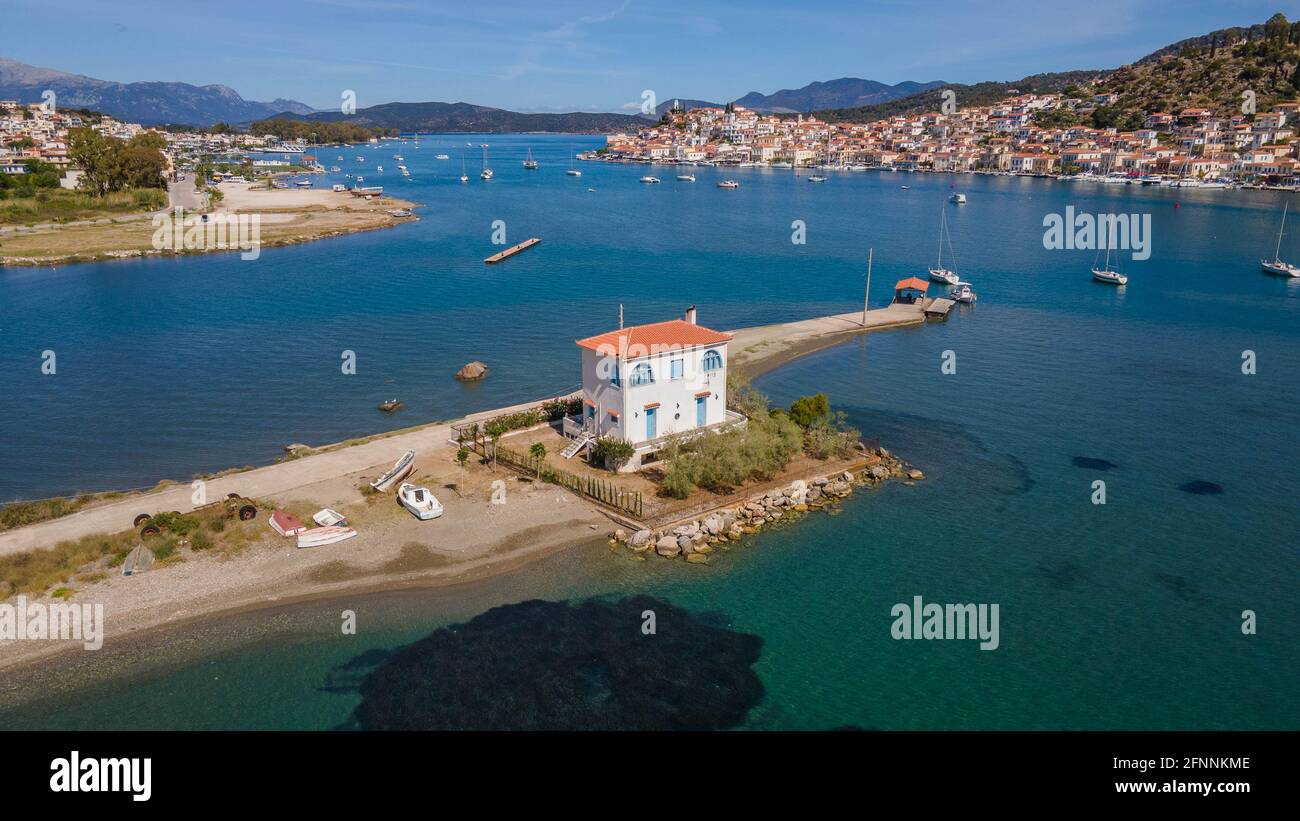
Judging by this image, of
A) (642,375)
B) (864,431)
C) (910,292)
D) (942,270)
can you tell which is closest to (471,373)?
(642,375)

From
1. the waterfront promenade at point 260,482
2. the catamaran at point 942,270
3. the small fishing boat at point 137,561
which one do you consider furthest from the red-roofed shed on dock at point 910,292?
the small fishing boat at point 137,561

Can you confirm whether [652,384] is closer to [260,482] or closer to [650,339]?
[650,339]

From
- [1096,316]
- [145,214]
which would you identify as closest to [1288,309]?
[1096,316]

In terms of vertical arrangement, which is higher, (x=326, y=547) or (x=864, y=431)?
(x=864, y=431)

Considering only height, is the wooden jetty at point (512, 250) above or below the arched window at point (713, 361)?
above

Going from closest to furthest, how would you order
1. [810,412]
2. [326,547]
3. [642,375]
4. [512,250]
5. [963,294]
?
[326,547] < [642,375] < [810,412] < [963,294] < [512,250]

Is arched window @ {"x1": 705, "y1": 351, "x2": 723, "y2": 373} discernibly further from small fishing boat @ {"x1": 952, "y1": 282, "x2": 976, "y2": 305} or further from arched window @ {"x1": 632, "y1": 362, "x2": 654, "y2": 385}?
small fishing boat @ {"x1": 952, "y1": 282, "x2": 976, "y2": 305}

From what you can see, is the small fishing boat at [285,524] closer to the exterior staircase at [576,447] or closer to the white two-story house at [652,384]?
the exterior staircase at [576,447]
